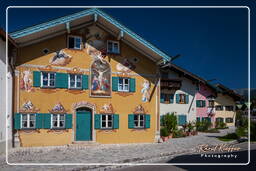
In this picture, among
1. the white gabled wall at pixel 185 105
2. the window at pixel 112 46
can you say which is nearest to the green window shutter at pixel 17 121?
the window at pixel 112 46

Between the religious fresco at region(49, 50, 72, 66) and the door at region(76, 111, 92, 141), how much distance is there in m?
3.26

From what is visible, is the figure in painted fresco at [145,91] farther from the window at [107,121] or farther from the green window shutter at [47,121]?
the green window shutter at [47,121]

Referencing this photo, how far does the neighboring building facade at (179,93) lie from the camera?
80.9 feet

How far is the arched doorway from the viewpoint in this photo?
1510 centimetres

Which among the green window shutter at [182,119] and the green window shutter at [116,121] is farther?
the green window shutter at [182,119]

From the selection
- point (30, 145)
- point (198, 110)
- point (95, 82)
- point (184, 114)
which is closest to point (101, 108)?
point (95, 82)

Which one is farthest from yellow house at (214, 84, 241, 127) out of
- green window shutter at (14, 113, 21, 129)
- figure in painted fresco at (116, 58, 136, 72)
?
green window shutter at (14, 113, 21, 129)

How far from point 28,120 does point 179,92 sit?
16924mm

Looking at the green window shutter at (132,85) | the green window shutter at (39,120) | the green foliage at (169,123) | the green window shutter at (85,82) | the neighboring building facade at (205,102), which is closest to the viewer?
the green window shutter at (39,120)

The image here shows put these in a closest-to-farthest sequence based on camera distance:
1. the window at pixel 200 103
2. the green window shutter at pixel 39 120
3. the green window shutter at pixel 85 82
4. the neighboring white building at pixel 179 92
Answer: the green window shutter at pixel 39 120 → the green window shutter at pixel 85 82 → the neighboring white building at pixel 179 92 → the window at pixel 200 103

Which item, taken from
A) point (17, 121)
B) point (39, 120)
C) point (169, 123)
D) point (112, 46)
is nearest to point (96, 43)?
point (112, 46)

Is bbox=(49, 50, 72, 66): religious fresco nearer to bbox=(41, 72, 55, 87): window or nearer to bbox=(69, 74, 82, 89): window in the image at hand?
bbox=(41, 72, 55, 87): window

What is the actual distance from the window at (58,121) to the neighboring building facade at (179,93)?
11959 millimetres

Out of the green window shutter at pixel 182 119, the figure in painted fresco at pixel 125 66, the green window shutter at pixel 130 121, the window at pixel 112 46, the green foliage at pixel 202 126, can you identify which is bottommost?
the green foliage at pixel 202 126
